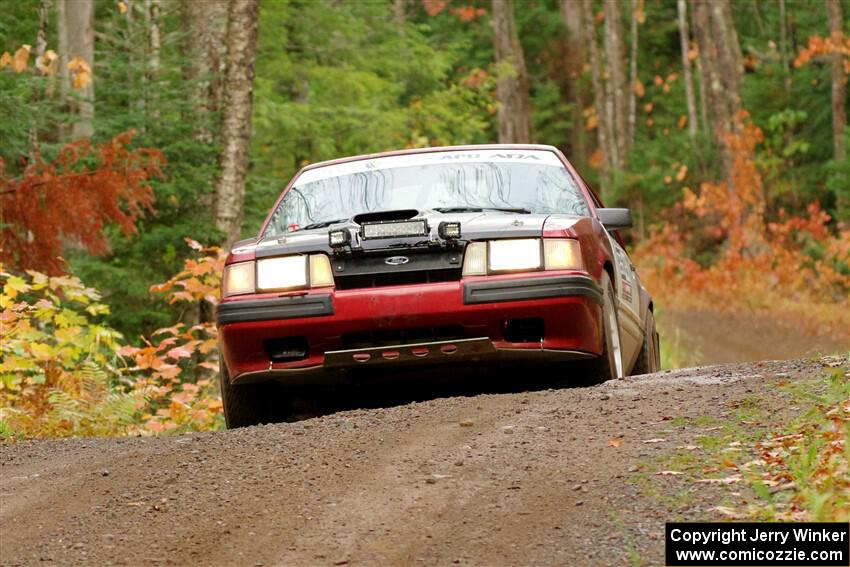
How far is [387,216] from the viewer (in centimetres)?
771

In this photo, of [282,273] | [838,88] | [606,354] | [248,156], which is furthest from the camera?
[838,88]

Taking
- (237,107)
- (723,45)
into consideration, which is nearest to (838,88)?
(723,45)

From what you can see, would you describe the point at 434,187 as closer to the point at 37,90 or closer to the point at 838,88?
the point at 37,90

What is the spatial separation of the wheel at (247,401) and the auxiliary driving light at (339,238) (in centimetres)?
105

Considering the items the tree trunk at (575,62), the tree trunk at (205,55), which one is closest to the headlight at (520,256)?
the tree trunk at (205,55)

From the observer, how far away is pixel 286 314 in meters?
7.45

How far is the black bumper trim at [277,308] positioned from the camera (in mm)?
7395

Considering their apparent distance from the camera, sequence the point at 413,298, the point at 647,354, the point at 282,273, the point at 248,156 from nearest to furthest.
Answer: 1. the point at 413,298
2. the point at 282,273
3. the point at 647,354
4. the point at 248,156

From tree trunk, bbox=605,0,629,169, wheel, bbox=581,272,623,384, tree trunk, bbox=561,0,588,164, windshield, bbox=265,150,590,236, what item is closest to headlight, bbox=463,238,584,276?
wheel, bbox=581,272,623,384

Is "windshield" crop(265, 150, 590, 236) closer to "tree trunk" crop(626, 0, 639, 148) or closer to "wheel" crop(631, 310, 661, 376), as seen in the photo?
"wheel" crop(631, 310, 661, 376)

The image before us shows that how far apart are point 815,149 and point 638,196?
7.72m

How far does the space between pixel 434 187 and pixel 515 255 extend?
4.34ft

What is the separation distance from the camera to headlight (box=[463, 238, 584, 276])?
738 cm

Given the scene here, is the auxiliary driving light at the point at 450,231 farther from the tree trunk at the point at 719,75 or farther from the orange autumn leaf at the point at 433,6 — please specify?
the orange autumn leaf at the point at 433,6
